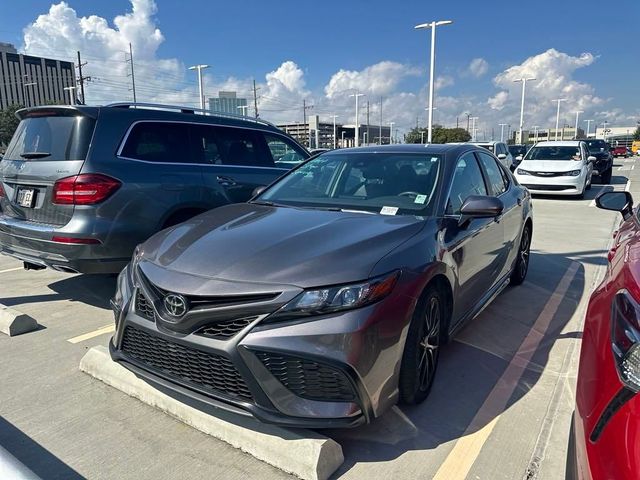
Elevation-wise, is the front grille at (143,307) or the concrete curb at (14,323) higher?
the front grille at (143,307)

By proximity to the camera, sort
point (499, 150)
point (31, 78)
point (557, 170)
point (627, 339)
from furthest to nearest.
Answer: point (31, 78)
point (499, 150)
point (557, 170)
point (627, 339)

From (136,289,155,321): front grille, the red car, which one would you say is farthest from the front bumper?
the red car

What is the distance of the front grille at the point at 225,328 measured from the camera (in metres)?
2.25

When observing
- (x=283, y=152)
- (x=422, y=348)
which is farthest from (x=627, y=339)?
(x=283, y=152)

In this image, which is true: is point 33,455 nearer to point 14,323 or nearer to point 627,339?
point 14,323

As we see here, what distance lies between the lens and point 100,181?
4051 mm

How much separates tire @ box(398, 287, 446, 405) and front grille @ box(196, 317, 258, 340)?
2.96 feet

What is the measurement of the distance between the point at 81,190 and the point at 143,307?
191cm

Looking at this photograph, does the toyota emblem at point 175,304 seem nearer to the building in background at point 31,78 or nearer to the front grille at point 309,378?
the front grille at point 309,378

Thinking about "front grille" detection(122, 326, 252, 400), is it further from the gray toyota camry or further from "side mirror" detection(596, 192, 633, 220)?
"side mirror" detection(596, 192, 633, 220)

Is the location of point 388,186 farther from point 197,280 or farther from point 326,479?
point 326,479

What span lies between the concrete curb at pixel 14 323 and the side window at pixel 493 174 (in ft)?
14.2

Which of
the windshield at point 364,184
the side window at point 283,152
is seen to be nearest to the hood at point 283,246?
the windshield at point 364,184

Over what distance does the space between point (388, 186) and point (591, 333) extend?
207cm
